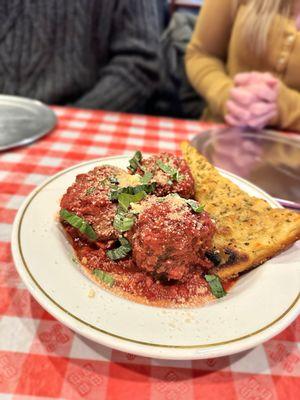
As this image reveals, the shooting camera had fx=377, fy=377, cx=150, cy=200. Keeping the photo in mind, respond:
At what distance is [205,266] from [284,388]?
0.25 meters

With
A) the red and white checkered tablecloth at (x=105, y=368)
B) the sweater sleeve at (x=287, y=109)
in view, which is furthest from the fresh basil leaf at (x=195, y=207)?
the sweater sleeve at (x=287, y=109)

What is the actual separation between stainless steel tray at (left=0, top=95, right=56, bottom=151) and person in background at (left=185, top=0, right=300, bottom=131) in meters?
0.78

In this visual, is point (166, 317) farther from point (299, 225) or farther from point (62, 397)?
point (299, 225)

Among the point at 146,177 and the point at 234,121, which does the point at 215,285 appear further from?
the point at 234,121

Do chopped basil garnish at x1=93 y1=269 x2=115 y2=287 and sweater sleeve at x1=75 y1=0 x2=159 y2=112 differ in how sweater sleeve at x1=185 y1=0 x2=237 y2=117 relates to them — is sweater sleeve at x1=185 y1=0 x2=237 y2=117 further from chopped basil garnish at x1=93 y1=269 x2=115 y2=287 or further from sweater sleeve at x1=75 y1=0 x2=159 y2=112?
chopped basil garnish at x1=93 y1=269 x2=115 y2=287

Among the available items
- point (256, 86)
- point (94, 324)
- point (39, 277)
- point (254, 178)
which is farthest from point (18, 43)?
point (94, 324)

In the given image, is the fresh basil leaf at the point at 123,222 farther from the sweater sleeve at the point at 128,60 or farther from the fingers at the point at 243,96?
the sweater sleeve at the point at 128,60

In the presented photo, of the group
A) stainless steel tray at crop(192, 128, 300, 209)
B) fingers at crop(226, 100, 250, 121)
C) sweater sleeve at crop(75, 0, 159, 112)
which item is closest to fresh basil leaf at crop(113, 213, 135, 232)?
stainless steel tray at crop(192, 128, 300, 209)

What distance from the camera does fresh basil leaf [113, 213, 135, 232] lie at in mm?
726

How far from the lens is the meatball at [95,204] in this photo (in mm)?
771

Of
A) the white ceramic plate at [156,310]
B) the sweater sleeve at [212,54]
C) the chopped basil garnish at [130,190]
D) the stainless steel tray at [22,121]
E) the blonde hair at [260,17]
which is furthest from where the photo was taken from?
the sweater sleeve at [212,54]

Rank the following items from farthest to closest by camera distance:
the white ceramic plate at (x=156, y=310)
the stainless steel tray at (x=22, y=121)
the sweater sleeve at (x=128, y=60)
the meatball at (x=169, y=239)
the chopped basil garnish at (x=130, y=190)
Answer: the sweater sleeve at (x=128, y=60)
the stainless steel tray at (x=22, y=121)
the chopped basil garnish at (x=130, y=190)
the meatball at (x=169, y=239)
the white ceramic plate at (x=156, y=310)

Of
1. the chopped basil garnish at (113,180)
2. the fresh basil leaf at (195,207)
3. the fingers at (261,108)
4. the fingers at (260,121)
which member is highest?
the fresh basil leaf at (195,207)

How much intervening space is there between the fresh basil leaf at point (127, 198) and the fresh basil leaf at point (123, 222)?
3cm
